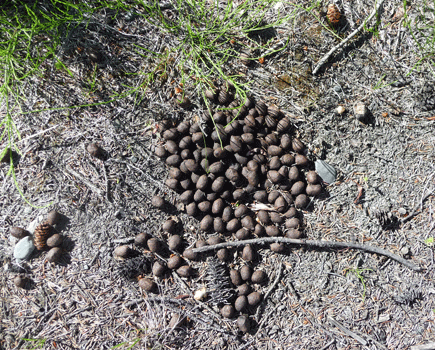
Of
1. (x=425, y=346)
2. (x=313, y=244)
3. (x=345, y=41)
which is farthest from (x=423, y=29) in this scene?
(x=425, y=346)

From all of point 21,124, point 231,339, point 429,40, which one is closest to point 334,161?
point 429,40

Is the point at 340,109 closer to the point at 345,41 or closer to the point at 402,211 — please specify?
the point at 345,41

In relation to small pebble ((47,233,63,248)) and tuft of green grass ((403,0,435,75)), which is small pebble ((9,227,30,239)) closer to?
small pebble ((47,233,63,248))

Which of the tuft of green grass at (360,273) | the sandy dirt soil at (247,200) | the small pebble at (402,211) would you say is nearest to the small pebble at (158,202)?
the sandy dirt soil at (247,200)

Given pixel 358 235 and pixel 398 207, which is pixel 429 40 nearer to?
pixel 398 207

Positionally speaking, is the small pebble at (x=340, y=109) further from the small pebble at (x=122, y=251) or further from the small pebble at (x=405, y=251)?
the small pebble at (x=122, y=251)
